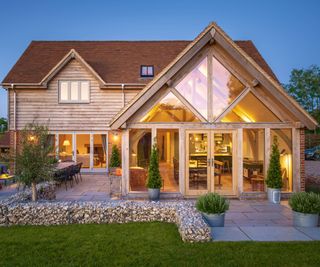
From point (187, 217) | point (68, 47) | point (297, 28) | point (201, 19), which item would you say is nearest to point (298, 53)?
point (297, 28)

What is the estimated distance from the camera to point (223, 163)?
34.8 feet

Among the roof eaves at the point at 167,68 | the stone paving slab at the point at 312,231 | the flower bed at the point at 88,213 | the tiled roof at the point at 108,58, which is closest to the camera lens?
the stone paving slab at the point at 312,231

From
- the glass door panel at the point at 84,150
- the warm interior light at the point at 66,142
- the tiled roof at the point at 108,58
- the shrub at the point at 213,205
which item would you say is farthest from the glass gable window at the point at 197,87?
the warm interior light at the point at 66,142

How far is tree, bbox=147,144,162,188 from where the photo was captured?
10.1m

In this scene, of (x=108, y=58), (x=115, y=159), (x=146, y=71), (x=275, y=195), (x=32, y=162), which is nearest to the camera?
(x=32, y=162)

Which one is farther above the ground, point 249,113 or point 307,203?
point 249,113

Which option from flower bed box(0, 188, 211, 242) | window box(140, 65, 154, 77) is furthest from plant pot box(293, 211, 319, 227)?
window box(140, 65, 154, 77)

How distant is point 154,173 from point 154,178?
7.3 inches

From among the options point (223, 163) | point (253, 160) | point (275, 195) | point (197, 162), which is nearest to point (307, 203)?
point (275, 195)

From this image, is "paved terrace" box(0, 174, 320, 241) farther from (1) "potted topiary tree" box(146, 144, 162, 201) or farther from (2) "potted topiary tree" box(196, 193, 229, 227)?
(1) "potted topiary tree" box(146, 144, 162, 201)

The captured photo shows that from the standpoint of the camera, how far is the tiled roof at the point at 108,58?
17297mm

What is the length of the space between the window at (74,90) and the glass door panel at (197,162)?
9017 mm

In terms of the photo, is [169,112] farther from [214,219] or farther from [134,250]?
[134,250]

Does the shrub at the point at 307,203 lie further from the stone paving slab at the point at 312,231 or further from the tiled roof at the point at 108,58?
the tiled roof at the point at 108,58
